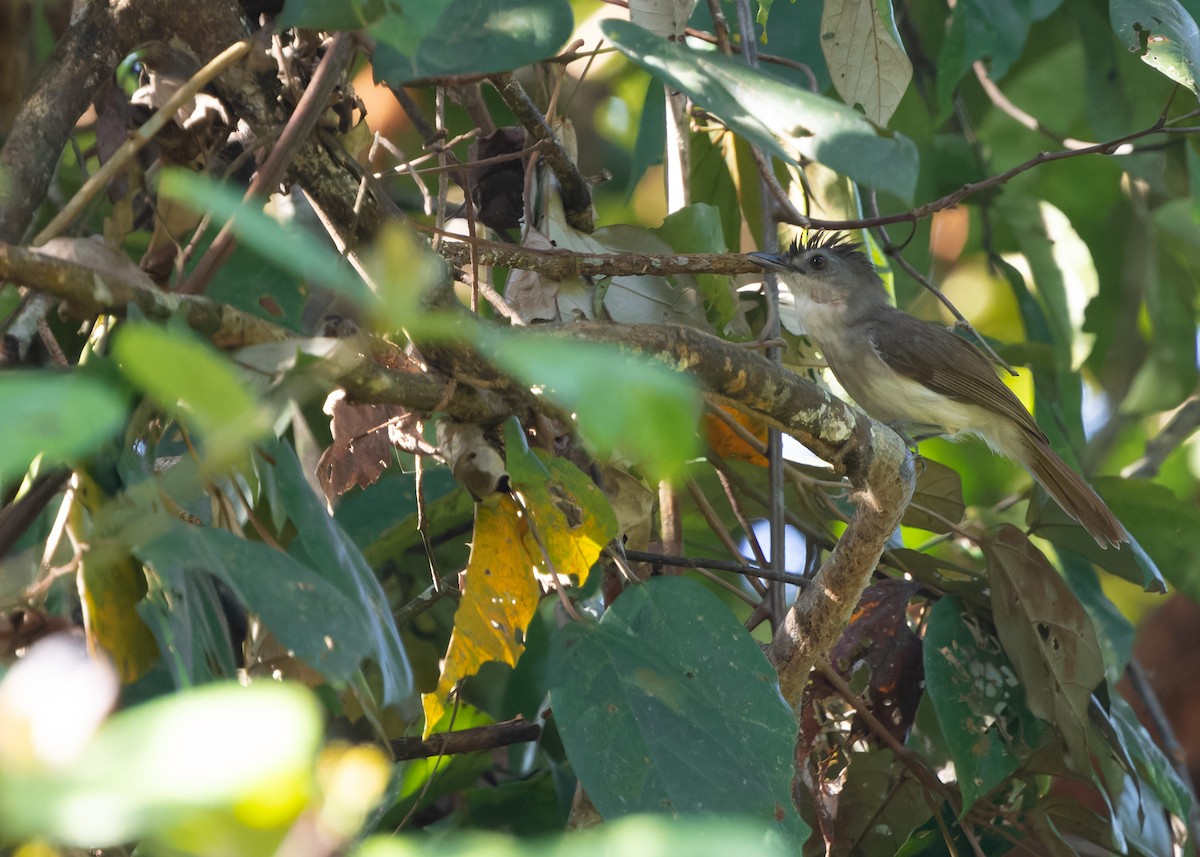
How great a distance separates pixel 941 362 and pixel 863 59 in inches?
72.8

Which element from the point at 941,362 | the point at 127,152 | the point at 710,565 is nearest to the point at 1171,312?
the point at 941,362

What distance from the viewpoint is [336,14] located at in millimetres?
1272

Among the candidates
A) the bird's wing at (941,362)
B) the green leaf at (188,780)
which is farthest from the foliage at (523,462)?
the bird's wing at (941,362)

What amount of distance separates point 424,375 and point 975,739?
4.48ft

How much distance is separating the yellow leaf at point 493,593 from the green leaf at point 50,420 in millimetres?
1195

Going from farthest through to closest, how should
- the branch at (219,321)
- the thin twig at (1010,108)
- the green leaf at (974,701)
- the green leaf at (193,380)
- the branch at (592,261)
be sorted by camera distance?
1. the thin twig at (1010,108)
2. the green leaf at (974,701)
3. the branch at (592,261)
4. the branch at (219,321)
5. the green leaf at (193,380)

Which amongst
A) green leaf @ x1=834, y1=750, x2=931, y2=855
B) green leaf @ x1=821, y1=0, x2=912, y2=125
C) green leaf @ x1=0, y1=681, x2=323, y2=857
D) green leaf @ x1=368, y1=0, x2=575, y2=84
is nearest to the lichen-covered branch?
green leaf @ x1=821, y1=0, x2=912, y2=125

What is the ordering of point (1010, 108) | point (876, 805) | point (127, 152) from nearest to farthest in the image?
point (127, 152)
point (876, 805)
point (1010, 108)

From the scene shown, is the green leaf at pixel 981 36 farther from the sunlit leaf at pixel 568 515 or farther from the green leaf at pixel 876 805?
the sunlit leaf at pixel 568 515

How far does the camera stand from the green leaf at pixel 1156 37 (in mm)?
2023

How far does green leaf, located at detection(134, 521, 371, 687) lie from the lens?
1115mm

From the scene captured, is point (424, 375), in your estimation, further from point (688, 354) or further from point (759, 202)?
point (759, 202)

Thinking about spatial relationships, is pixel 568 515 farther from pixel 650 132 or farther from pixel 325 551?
pixel 650 132

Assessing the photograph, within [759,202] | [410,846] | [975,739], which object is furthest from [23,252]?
[759,202]
